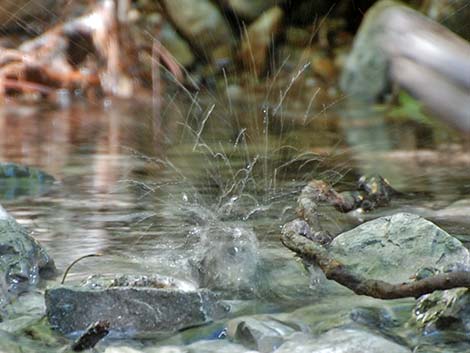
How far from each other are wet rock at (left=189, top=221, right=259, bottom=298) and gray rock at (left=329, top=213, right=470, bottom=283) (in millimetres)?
276

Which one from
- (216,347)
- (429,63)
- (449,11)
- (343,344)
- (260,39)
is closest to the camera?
(429,63)

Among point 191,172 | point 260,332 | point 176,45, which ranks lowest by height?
point 176,45

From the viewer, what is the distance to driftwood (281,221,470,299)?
268cm

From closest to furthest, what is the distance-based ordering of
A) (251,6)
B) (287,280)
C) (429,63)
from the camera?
(429,63) < (287,280) < (251,6)

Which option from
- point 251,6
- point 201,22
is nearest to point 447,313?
point 251,6

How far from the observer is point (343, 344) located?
2637mm

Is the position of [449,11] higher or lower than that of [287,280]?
lower

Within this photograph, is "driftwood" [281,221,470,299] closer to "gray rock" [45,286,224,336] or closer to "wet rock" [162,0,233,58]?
"gray rock" [45,286,224,336]

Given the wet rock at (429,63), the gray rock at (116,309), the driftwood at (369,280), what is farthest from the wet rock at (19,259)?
the wet rock at (429,63)

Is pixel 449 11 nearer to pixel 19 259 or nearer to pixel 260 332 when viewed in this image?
pixel 19 259

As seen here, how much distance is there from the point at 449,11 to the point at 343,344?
893cm

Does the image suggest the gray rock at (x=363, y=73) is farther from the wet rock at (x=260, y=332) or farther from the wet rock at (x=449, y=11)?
the wet rock at (x=260, y=332)

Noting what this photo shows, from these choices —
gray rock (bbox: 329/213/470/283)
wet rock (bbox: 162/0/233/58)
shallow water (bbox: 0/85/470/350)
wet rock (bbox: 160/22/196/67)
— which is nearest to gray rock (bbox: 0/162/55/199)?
shallow water (bbox: 0/85/470/350)

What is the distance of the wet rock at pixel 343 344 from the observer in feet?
8.55
